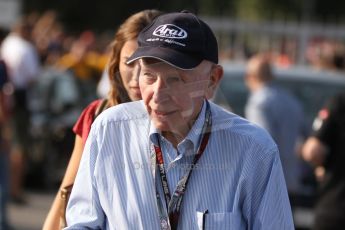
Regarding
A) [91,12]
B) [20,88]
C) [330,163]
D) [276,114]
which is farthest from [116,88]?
[91,12]

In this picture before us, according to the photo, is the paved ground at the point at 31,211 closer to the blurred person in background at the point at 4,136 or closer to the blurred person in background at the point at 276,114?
the blurred person in background at the point at 4,136

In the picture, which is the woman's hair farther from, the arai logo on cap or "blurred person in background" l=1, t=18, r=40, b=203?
"blurred person in background" l=1, t=18, r=40, b=203

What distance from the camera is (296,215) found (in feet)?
35.3

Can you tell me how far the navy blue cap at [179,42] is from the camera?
321cm

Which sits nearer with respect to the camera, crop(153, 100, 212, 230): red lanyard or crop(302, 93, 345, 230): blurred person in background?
crop(153, 100, 212, 230): red lanyard

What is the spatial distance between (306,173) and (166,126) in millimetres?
7342

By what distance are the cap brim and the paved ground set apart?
25.4 ft

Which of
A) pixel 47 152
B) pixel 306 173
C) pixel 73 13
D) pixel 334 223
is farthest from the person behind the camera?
pixel 73 13

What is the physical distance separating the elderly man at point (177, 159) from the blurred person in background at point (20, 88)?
892 cm

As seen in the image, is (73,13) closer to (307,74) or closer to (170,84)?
(307,74)

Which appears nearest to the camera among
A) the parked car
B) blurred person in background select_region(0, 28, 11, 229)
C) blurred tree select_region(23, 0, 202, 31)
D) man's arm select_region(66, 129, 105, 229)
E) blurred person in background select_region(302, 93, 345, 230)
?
man's arm select_region(66, 129, 105, 229)

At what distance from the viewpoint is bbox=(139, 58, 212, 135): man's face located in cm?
322

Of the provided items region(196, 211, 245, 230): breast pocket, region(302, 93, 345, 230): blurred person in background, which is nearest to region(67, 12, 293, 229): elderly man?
region(196, 211, 245, 230): breast pocket

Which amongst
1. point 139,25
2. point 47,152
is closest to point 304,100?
point 47,152
